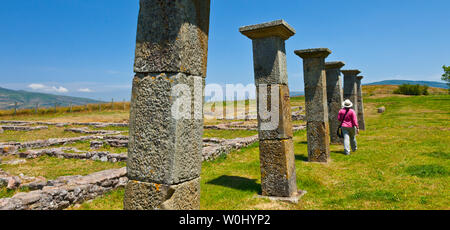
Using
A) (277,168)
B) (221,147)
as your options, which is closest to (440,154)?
(277,168)

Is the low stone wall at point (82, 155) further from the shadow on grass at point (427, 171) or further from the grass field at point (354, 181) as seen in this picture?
the shadow on grass at point (427, 171)

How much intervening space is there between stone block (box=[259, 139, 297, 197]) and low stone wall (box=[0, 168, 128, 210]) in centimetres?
343

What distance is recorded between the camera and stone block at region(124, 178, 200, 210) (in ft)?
10.1

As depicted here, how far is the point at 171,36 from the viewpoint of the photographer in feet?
10.0

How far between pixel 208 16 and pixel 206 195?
13.0 feet

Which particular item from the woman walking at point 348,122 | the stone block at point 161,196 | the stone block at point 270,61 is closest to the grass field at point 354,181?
the woman walking at point 348,122

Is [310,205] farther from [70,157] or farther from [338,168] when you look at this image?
[70,157]

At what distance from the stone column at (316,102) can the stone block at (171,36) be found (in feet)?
20.2

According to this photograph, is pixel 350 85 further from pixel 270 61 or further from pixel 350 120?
pixel 270 61

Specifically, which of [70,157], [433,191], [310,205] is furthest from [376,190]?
[70,157]

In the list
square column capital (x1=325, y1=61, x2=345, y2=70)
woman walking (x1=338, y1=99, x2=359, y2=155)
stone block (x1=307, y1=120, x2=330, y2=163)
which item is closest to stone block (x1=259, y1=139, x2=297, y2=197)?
stone block (x1=307, y1=120, x2=330, y2=163)

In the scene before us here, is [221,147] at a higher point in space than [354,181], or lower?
higher

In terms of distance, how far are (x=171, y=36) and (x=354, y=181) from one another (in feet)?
18.9

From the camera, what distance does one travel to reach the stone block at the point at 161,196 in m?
3.07
